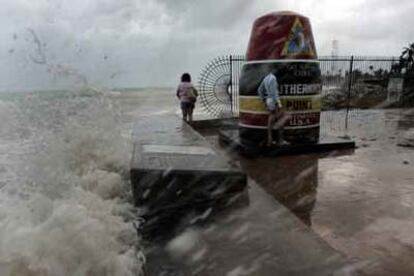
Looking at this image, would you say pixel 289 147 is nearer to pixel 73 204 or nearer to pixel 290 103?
pixel 290 103

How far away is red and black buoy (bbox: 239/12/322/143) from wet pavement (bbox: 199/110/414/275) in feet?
2.51

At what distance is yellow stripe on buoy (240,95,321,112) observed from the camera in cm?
884

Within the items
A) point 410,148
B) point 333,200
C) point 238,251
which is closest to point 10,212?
point 238,251

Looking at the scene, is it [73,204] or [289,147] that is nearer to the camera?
[73,204]

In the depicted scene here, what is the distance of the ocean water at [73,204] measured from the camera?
330 centimetres

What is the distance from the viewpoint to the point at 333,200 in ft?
18.5

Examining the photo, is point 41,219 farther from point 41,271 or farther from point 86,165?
point 86,165

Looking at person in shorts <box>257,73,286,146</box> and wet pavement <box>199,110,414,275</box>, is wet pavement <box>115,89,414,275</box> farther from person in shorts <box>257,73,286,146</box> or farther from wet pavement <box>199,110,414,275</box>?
person in shorts <box>257,73,286,146</box>

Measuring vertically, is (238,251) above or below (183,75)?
below

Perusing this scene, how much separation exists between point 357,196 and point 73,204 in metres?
3.51

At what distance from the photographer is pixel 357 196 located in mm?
Result: 5781

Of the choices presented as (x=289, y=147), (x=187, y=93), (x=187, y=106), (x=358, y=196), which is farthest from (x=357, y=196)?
(x=187, y=106)

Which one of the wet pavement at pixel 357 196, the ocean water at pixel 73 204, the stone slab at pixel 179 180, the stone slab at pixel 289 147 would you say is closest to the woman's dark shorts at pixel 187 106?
the stone slab at pixel 289 147

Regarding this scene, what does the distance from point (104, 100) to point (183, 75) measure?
3.86 metres
